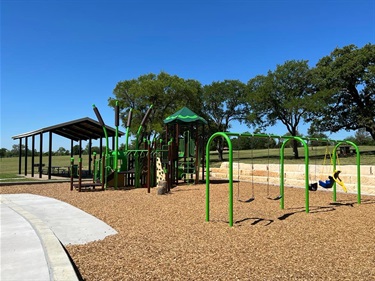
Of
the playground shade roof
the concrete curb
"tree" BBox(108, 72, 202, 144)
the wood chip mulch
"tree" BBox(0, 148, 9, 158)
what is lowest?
the wood chip mulch

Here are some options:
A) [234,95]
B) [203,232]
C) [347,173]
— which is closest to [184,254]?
[203,232]

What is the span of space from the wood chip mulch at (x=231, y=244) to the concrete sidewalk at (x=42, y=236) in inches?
11.1

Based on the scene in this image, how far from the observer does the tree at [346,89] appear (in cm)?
2778

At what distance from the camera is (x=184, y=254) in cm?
427

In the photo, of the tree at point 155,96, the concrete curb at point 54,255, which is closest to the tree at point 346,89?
the tree at point 155,96

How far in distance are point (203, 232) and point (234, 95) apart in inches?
1366

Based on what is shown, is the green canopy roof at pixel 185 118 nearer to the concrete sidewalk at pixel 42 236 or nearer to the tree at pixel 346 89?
the concrete sidewalk at pixel 42 236

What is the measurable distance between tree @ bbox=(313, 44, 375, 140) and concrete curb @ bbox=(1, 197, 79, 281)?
26.7m

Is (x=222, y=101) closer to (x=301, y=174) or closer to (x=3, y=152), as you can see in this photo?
(x=301, y=174)

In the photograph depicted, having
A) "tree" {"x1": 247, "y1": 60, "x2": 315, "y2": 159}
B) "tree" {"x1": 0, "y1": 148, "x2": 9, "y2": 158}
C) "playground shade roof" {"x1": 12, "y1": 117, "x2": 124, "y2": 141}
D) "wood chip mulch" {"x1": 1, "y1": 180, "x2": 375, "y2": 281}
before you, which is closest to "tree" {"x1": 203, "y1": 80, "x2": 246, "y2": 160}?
"tree" {"x1": 247, "y1": 60, "x2": 315, "y2": 159}

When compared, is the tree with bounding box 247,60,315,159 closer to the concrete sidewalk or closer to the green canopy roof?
the green canopy roof

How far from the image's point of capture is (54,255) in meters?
3.94

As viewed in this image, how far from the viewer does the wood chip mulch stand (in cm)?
367

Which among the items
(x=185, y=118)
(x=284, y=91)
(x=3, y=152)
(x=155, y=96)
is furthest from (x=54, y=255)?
(x=3, y=152)
